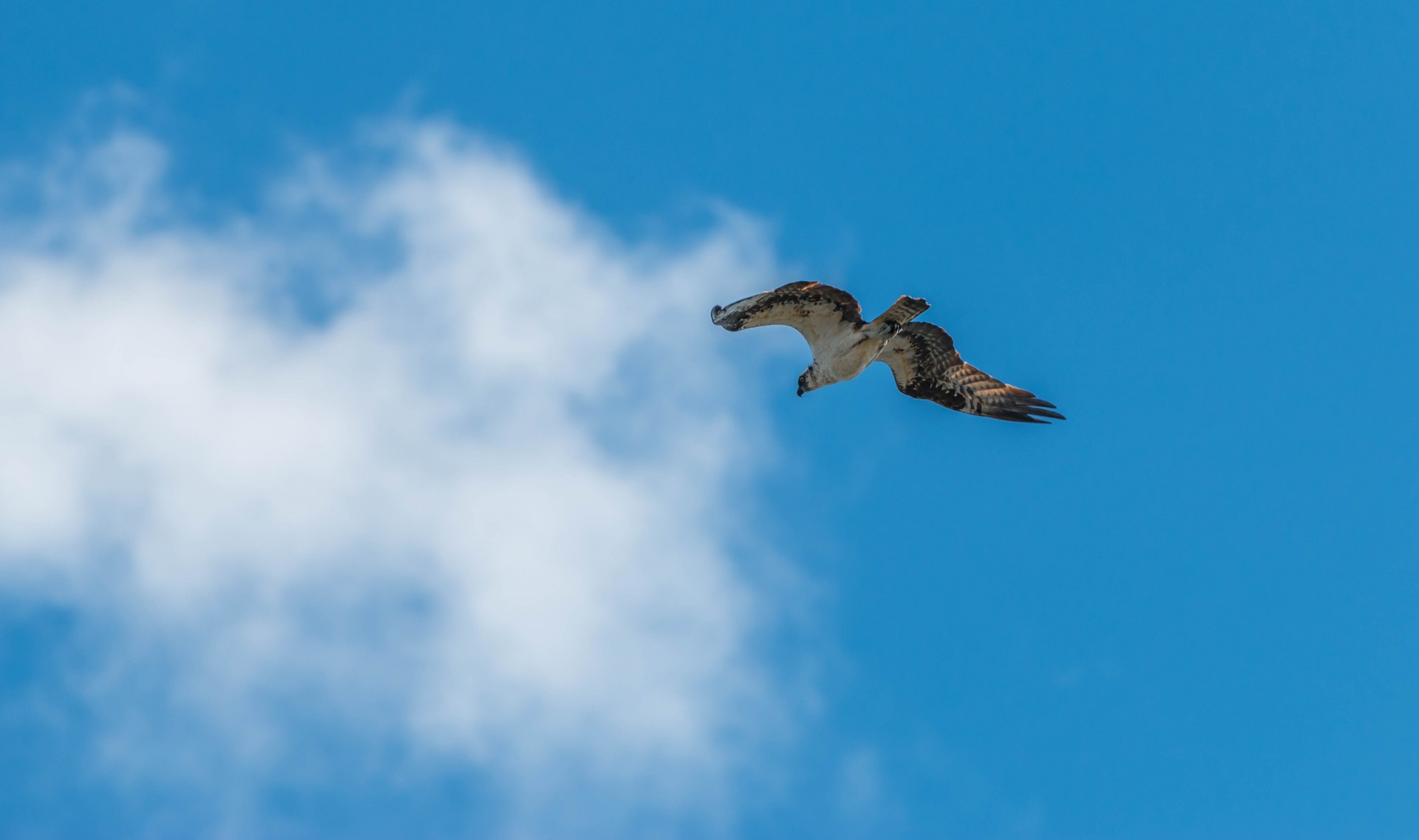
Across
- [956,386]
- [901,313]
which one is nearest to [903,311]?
[901,313]

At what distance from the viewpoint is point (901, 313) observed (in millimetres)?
17359

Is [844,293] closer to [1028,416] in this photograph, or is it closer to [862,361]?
[862,361]

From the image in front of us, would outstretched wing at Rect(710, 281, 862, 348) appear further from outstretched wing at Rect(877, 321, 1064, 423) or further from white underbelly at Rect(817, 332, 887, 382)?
outstretched wing at Rect(877, 321, 1064, 423)

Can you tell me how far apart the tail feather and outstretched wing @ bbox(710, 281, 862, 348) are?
1.25 feet

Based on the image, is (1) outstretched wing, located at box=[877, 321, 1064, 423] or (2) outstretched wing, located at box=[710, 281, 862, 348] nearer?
(2) outstretched wing, located at box=[710, 281, 862, 348]

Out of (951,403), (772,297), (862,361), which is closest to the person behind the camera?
(772,297)

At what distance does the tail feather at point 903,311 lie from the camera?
17.1 metres

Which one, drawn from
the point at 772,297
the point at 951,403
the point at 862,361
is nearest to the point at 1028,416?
the point at 951,403

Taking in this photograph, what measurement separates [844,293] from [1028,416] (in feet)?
14.0

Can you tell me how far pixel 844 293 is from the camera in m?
17.3

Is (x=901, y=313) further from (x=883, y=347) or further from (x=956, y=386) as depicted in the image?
(x=956, y=386)

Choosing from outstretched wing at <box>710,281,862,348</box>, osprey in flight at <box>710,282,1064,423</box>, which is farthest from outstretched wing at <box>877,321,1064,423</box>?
outstretched wing at <box>710,281,862,348</box>

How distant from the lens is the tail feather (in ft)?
56.1

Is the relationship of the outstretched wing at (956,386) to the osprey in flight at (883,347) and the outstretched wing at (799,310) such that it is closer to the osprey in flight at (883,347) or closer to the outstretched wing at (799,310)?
the osprey in flight at (883,347)
